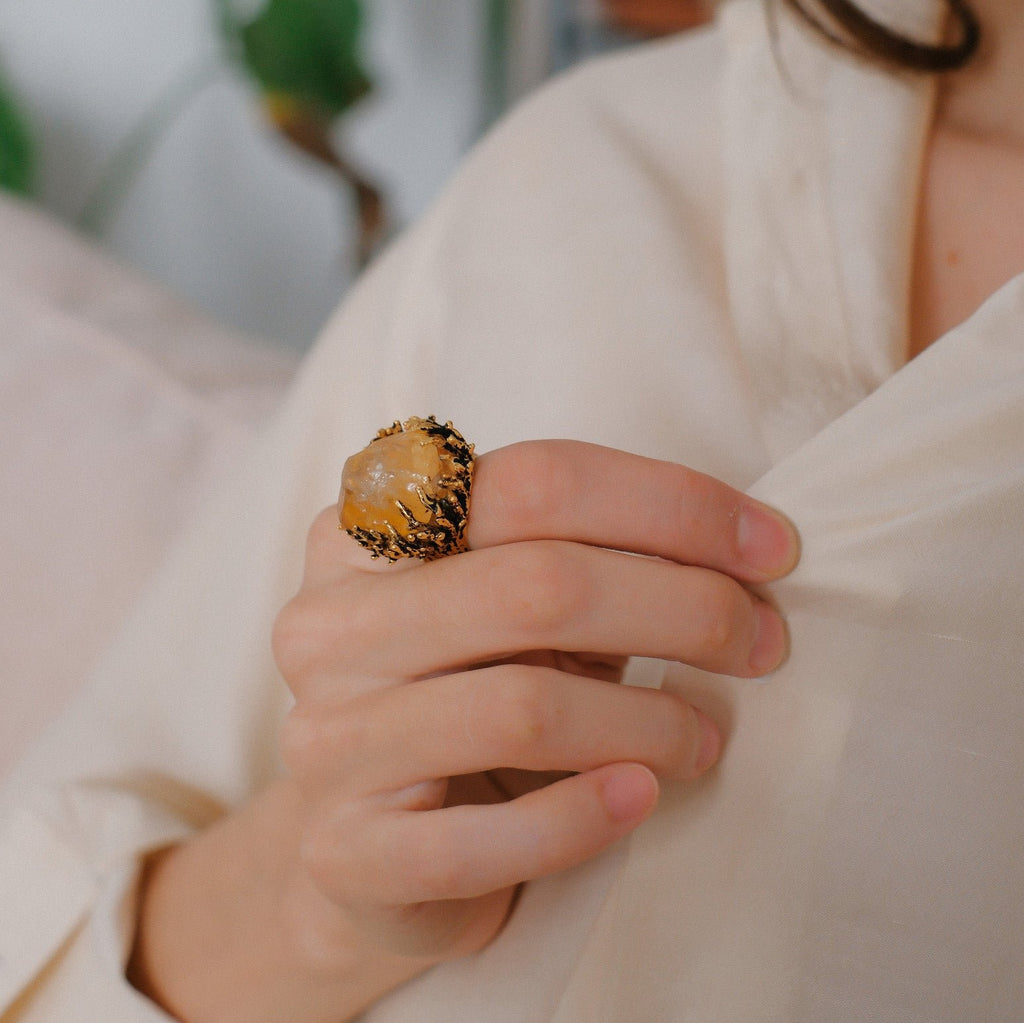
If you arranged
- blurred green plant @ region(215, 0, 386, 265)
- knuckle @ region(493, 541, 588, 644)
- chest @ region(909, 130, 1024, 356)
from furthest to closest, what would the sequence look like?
blurred green plant @ region(215, 0, 386, 265), chest @ region(909, 130, 1024, 356), knuckle @ region(493, 541, 588, 644)

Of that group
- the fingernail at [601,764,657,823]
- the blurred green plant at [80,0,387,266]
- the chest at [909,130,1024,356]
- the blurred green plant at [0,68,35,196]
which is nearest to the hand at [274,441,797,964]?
the fingernail at [601,764,657,823]

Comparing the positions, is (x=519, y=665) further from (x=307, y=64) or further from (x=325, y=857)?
(x=307, y=64)

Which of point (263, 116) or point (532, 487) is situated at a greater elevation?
point (532, 487)

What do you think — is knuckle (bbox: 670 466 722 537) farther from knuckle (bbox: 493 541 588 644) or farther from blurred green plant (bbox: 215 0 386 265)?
blurred green plant (bbox: 215 0 386 265)

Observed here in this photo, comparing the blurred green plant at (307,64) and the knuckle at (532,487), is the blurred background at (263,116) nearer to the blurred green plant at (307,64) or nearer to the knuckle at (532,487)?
the blurred green plant at (307,64)

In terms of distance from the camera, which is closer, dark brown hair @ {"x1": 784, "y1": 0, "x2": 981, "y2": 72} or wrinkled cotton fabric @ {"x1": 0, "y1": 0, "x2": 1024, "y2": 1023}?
wrinkled cotton fabric @ {"x1": 0, "y1": 0, "x2": 1024, "y2": 1023}

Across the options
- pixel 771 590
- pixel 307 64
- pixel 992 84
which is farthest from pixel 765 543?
pixel 307 64

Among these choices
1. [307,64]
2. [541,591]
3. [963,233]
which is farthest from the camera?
[307,64]

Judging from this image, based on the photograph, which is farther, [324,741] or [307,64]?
[307,64]
